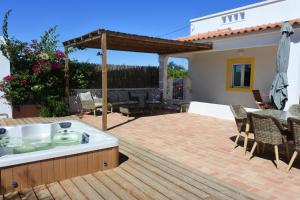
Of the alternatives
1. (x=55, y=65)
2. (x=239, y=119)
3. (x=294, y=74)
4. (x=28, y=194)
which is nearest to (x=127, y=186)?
(x=28, y=194)

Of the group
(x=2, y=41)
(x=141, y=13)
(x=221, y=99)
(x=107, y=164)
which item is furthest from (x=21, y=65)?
(x=141, y=13)

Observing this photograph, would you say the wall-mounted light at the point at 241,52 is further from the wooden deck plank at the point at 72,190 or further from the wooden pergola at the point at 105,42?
the wooden deck plank at the point at 72,190

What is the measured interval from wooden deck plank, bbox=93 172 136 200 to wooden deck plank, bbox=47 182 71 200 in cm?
66

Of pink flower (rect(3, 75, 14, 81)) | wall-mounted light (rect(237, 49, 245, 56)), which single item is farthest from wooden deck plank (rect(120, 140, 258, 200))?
wall-mounted light (rect(237, 49, 245, 56))

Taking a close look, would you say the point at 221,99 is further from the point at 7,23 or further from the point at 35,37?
the point at 7,23

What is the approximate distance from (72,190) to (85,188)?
20 centimetres

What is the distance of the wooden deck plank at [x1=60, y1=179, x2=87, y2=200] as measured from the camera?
3658 millimetres

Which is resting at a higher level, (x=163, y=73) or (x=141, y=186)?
(x=163, y=73)

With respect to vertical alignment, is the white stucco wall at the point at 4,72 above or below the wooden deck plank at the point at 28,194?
above

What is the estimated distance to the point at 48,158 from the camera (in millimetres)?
4129

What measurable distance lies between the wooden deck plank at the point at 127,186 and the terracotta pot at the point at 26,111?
6.99 meters

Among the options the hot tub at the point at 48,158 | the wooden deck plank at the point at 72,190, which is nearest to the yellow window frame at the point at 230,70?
the hot tub at the point at 48,158

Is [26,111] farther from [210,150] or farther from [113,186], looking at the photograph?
[210,150]

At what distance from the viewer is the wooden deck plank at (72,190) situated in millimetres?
3658
